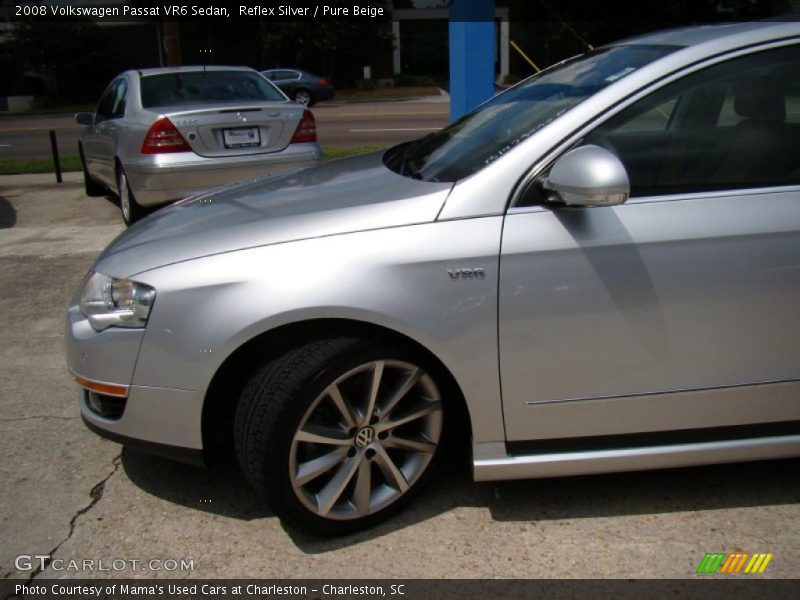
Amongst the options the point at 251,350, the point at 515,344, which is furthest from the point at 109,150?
the point at 515,344

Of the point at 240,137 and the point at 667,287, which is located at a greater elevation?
the point at 240,137

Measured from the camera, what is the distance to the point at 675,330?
245 cm

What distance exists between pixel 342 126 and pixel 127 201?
1284cm

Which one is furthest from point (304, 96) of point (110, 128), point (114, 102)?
point (110, 128)

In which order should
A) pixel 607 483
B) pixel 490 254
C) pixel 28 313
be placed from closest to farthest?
pixel 490 254
pixel 607 483
pixel 28 313

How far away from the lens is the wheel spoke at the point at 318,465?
2.48 m

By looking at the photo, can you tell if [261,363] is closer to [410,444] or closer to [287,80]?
[410,444]

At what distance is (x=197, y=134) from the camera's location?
6363 mm

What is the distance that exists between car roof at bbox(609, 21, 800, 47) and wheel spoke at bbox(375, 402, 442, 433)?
156cm

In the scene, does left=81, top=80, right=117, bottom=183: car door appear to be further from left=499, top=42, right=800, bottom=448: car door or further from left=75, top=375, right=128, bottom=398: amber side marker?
left=499, top=42, right=800, bottom=448: car door

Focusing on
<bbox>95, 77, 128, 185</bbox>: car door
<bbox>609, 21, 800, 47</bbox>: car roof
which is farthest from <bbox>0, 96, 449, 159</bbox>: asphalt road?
<bbox>609, 21, 800, 47</bbox>: car roof

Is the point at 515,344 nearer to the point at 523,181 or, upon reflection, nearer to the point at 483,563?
the point at 523,181

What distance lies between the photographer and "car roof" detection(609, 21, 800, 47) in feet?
8.45

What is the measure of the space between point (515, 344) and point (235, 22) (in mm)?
40369
